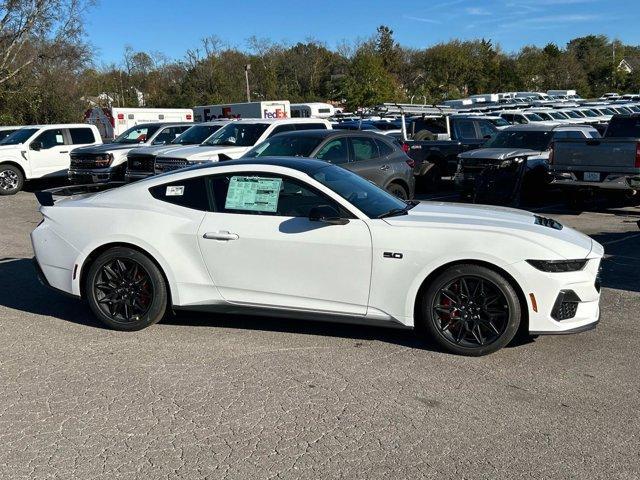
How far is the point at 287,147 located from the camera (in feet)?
37.1

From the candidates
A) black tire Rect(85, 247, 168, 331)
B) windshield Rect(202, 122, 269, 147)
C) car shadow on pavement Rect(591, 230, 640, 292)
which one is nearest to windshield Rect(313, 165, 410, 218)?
black tire Rect(85, 247, 168, 331)

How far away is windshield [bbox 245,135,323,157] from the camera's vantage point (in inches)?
437

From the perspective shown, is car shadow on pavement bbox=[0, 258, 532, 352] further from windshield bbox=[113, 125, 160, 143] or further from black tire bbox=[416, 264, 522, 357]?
windshield bbox=[113, 125, 160, 143]

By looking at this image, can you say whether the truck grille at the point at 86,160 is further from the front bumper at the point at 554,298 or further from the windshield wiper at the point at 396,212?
the front bumper at the point at 554,298

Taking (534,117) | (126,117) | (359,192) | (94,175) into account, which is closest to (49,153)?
(94,175)

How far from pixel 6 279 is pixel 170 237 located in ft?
11.1

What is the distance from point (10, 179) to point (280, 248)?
15.2 m

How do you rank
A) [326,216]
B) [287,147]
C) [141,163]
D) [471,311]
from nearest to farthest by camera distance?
[471,311]
[326,216]
[287,147]
[141,163]

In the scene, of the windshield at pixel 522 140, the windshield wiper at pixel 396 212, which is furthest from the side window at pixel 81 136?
the windshield wiper at pixel 396 212

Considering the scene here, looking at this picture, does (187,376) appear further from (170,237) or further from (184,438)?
(170,237)

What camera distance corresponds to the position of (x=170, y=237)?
5.71 meters

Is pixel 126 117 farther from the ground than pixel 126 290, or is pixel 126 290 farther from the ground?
pixel 126 117

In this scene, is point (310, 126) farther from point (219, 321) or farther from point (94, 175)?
point (219, 321)

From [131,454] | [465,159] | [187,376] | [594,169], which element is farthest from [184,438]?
[465,159]
